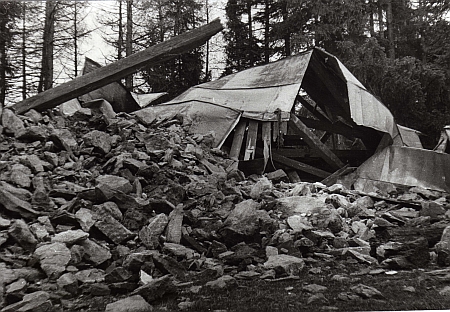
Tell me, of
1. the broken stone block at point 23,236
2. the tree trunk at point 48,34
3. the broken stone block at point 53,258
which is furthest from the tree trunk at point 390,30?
the broken stone block at point 23,236

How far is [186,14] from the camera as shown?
388 cm

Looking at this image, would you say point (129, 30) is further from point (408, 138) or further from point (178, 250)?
point (408, 138)

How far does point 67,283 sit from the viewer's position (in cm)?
211

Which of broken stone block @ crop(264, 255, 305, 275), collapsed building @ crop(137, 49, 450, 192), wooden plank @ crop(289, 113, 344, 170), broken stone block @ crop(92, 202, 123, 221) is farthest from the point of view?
wooden plank @ crop(289, 113, 344, 170)

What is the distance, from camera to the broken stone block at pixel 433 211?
3380mm

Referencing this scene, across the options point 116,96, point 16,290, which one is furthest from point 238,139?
point 16,290

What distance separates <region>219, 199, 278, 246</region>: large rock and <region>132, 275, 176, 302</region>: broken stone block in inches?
22.9

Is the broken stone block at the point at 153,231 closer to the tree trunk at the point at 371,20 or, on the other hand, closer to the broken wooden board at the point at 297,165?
the broken wooden board at the point at 297,165

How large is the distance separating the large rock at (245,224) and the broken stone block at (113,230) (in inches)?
26.3

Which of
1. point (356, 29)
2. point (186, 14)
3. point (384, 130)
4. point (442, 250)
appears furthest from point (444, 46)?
point (186, 14)

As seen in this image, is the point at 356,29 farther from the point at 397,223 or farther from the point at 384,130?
the point at 397,223

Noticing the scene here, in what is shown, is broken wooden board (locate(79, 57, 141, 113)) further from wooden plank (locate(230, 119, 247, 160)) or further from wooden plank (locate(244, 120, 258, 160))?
wooden plank (locate(244, 120, 258, 160))

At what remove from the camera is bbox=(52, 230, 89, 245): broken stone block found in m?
2.31

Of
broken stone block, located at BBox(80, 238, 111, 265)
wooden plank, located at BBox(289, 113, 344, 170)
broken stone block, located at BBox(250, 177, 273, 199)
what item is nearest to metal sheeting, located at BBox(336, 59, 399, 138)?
wooden plank, located at BBox(289, 113, 344, 170)
